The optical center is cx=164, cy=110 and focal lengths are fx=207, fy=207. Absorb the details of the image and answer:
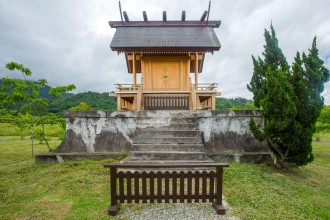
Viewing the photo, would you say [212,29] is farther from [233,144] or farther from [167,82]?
[233,144]

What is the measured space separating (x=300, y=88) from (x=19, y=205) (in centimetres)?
893

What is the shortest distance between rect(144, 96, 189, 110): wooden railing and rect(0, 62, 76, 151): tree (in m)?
4.19

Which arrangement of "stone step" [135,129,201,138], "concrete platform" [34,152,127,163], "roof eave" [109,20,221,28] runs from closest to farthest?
1. "stone step" [135,129,201,138]
2. "concrete platform" [34,152,127,163]
3. "roof eave" [109,20,221,28]

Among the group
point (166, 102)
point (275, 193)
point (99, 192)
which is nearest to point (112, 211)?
point (99, 192)

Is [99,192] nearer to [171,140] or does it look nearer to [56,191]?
[56,191]

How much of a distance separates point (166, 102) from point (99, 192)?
7.92 m

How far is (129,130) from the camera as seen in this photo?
8.47 meters

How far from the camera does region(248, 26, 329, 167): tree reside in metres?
6.87

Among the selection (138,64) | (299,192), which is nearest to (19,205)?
(299,192)

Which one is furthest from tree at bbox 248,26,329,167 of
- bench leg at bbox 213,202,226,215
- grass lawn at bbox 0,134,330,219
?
bench leg at bbox 213,202,226,215

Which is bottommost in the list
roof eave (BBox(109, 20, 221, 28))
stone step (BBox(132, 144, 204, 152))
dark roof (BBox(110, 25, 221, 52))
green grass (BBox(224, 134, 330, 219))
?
green grass (BBox(224, 134, 330, 219))

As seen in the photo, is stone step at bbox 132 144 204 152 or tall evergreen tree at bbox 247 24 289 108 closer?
stone step at bbox 132 144 204 152

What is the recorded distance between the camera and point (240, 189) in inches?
207

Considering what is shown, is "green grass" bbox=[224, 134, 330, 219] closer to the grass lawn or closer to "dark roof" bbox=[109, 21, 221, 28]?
the grass lawn
